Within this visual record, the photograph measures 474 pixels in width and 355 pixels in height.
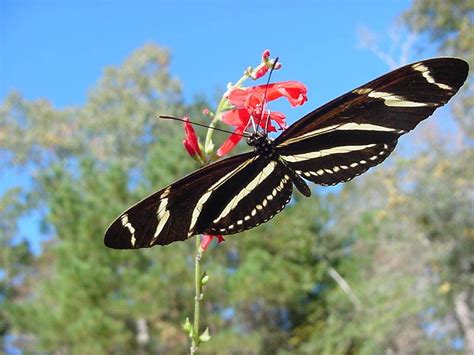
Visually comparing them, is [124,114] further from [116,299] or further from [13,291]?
[116,299]

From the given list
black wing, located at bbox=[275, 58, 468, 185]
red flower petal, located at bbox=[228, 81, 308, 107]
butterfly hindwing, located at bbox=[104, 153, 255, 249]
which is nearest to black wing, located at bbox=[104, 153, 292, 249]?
butterfly hindwing, located at bbox=[104, 153, 255, 249]

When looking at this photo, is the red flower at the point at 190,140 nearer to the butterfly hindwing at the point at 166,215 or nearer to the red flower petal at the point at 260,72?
the butterfly hindwing at the point at 166,215

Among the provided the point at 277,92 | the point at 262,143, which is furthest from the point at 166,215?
the point at 277,92

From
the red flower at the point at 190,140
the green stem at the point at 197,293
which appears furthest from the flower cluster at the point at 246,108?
the green stem at the point at 197,293

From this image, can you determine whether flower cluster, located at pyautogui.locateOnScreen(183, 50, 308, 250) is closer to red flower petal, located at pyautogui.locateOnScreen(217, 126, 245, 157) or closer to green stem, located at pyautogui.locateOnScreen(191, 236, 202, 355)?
red flower petal, located at pyautogui.locateOnScreen(217, 126, 245, 157)

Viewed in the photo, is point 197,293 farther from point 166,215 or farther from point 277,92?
point 277,92

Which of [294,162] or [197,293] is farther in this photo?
[294,162]

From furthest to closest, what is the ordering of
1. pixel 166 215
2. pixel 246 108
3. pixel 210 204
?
pixel 246 108, pixel 210 204, pixel 166 215

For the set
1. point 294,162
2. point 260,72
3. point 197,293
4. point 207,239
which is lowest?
point 197,293
